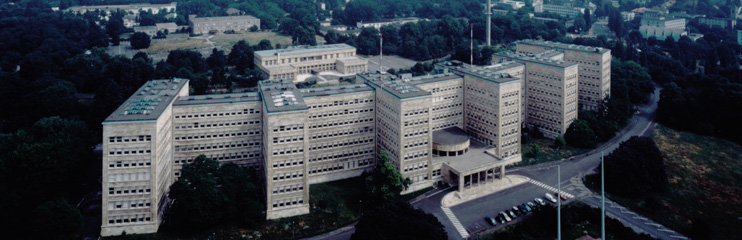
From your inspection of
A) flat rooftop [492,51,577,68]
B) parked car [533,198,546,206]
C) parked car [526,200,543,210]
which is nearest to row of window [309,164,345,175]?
parked car [526,200,543,210]

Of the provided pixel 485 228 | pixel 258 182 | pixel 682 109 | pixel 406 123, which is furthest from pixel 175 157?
pixel 682 109

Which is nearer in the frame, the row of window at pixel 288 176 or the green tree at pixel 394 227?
the green tree at pixel 394 227

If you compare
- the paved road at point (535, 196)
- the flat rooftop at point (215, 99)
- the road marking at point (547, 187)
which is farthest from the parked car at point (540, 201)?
the flat rooftop at point (215, 99)

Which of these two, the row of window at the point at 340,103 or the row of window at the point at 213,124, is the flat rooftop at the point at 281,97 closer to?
the row of window at the point at 340,103

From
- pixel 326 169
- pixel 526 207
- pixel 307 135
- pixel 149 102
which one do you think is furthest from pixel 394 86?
pixel 149 102

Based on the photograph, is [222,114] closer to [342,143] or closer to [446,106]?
[342,143]
